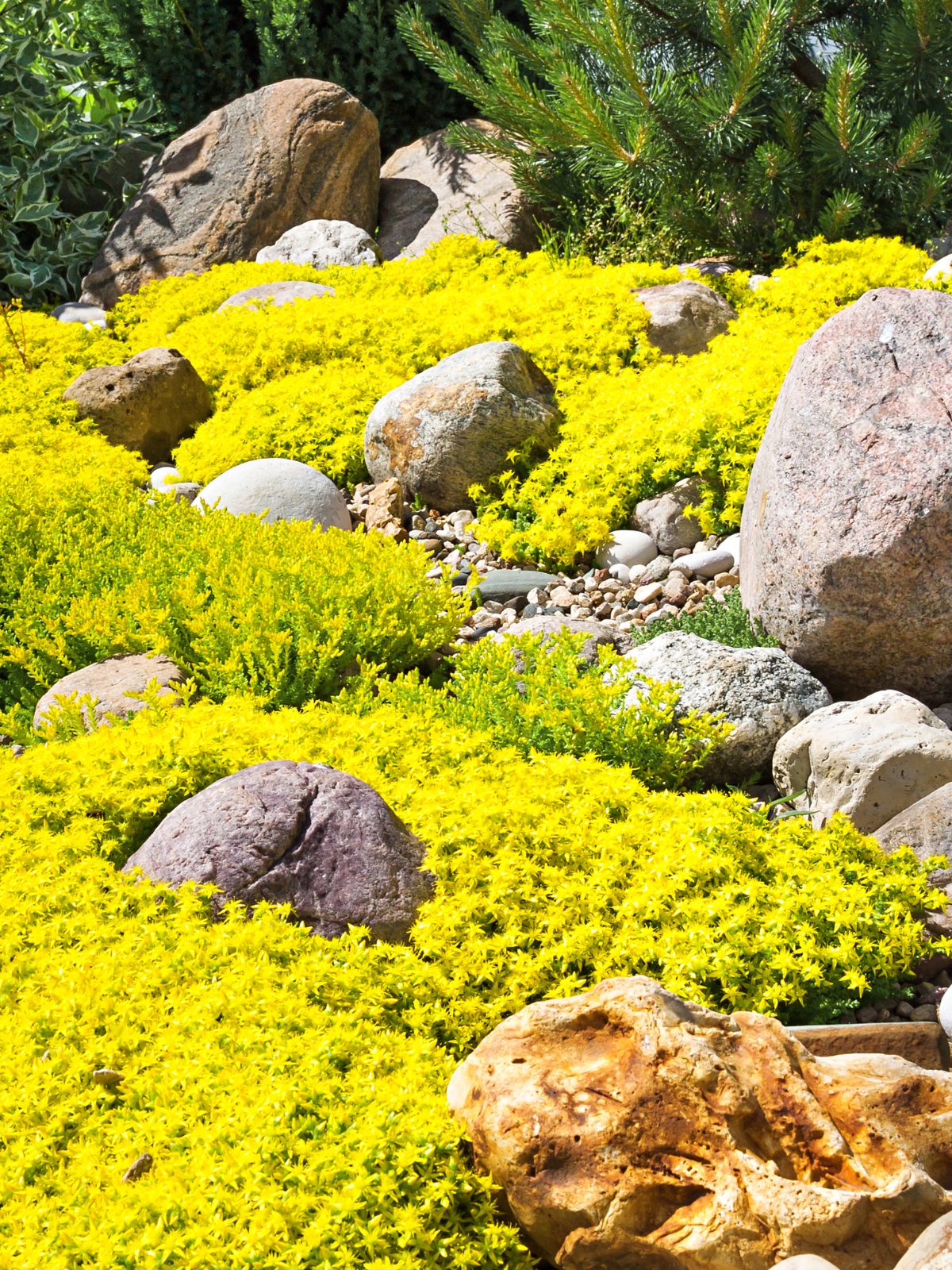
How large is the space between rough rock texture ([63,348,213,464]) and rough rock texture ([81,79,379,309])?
11.4 ft

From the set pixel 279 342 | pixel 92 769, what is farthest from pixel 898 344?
pixel 279 342

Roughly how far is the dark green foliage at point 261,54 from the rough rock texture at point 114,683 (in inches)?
433

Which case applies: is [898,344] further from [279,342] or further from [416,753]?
[279,342]

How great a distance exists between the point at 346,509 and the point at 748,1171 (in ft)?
18.0

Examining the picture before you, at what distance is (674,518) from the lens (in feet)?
20.2

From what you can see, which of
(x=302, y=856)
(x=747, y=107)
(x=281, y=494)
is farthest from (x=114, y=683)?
(x=747, y=107)

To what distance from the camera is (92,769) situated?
11.9ft

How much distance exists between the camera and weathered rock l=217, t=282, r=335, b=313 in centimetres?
972

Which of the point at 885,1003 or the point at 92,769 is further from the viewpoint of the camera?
the point at 92,769

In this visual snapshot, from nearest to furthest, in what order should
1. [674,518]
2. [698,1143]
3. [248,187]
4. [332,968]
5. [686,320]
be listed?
[698,1143]
[332,968]
[674,518]
[686,320]
[248,187]

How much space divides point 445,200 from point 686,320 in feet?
16.6

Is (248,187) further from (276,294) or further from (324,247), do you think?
(276,294)

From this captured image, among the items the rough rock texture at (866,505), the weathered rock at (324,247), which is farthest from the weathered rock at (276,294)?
the rough rock texture at (866,505)

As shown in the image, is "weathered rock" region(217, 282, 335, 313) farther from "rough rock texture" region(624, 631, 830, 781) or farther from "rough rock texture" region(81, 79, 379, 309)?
"rough rock texture" region(624, 631, 830, 781)
